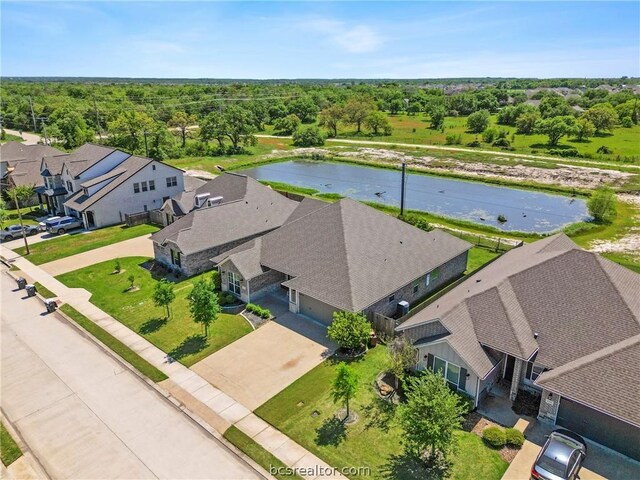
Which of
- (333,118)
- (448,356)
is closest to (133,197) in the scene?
(448,356)

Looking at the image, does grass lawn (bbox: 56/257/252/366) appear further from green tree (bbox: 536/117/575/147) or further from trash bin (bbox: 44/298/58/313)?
green tree (bbox: 536/117/575/147)

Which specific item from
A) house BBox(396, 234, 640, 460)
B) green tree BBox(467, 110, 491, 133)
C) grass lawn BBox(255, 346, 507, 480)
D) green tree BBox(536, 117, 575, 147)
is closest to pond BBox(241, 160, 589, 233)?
house BBox(396, 234, 640, 460)

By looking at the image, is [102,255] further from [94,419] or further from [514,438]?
[514,438]

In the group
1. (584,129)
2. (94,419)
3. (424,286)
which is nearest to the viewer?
(94,419)

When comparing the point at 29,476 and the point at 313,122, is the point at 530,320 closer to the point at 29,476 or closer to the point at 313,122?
the point at 29,476

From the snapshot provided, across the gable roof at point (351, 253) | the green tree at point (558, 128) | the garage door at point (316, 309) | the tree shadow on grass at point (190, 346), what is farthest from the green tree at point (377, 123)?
the tree shadow on grass at point (190, 346)

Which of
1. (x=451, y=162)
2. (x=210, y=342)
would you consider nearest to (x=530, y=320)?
(x=210, y=342)
